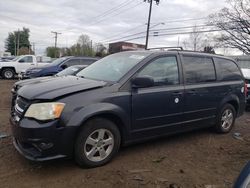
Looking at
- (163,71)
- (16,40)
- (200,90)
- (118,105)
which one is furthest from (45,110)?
(16,40)

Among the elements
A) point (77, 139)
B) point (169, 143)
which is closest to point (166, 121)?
point (169, 143)

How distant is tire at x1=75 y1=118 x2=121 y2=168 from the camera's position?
12.5ft

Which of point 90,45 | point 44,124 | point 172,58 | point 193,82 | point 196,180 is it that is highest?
point 90,45

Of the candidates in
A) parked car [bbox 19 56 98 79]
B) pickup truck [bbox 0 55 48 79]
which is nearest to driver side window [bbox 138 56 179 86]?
parked car [bbox 19 56 98 79]

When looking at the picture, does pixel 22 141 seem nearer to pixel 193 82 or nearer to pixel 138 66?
pixel 138 66

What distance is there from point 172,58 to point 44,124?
2.57m

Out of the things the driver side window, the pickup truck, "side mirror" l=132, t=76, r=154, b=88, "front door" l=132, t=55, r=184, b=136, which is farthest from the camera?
the pickup truck

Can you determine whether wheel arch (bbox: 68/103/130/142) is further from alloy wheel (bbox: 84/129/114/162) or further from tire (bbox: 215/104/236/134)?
tire (bbox: 215/104/236/134)

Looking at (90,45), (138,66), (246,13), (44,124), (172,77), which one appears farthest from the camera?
(90,45)

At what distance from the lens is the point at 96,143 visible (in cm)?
396

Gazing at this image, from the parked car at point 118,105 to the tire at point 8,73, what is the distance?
1619cm

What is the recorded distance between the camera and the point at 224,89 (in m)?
5.79

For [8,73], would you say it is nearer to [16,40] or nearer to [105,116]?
[105,116]

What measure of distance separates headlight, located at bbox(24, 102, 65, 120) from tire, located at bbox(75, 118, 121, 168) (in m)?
0.43
